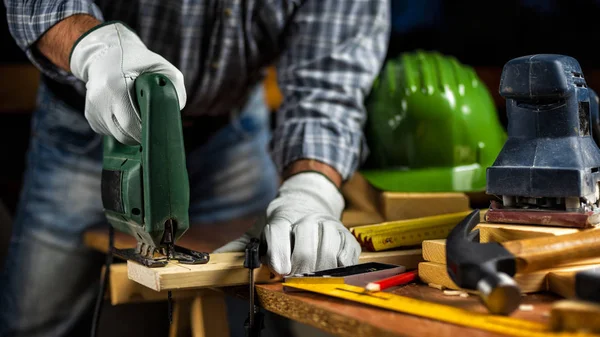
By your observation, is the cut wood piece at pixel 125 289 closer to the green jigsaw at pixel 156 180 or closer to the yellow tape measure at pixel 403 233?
the green jigsaw at pixel 156 180

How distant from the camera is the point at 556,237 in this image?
875 millimetres

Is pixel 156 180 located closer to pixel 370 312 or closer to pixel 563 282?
pixel 370 312

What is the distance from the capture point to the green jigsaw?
0.96 meters

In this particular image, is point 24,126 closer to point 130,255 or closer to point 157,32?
point 157,32

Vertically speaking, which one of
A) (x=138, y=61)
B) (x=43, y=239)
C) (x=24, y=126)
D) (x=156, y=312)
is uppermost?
(x=138, y=61)

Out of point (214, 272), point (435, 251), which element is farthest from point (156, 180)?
point (435, 251)

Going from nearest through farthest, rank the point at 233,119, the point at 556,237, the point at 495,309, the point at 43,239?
the point at 495,309 < the point at 556,237 < the point at 43,239 < the point at 233,119

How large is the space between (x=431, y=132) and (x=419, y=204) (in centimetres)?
19

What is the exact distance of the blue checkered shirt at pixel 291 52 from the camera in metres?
1.48

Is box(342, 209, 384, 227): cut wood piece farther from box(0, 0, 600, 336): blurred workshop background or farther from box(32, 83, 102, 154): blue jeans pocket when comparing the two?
box(0, 0, 600, 336): blurred workshop background

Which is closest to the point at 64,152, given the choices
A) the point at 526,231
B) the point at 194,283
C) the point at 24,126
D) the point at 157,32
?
the point at 157,32

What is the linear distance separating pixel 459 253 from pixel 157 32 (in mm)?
1071

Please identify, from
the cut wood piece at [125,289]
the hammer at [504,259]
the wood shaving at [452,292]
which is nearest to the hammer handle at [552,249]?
the hammer at [504,259]

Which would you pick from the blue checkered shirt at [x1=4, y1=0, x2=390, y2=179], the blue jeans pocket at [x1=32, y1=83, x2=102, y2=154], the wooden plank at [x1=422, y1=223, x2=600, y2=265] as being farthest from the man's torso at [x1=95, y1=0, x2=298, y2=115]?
the wooden plank at [x1=422, y1=223, x2=600, y2=265]
